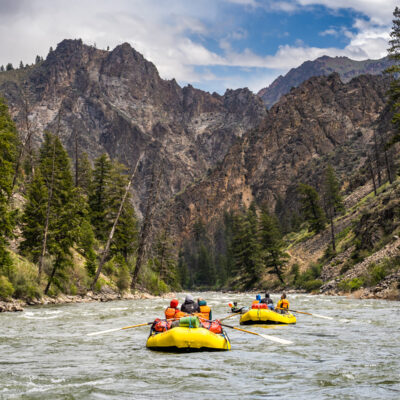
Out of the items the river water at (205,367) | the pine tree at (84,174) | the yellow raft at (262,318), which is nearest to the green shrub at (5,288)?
the river water at (205,367)

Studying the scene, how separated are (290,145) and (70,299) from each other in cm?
12031

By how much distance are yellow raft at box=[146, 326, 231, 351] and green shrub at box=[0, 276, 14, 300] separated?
14.3 m

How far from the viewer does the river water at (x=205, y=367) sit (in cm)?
686

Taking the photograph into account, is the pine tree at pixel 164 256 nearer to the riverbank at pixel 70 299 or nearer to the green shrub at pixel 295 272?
the riverbank at pixel 70 299

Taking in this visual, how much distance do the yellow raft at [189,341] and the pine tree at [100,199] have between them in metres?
34.0

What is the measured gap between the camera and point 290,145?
463 ft

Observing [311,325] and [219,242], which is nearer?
[311,325]

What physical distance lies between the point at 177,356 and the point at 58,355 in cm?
283

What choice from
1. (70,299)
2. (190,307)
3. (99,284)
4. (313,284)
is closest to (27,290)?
(70,299)

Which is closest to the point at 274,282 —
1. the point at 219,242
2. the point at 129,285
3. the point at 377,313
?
the point at 129,285

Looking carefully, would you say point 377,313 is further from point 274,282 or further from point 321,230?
point 321,230

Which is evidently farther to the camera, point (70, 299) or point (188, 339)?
point (70, 299)

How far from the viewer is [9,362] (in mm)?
9266

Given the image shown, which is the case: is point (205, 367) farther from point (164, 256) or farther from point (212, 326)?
point (164, 256)
